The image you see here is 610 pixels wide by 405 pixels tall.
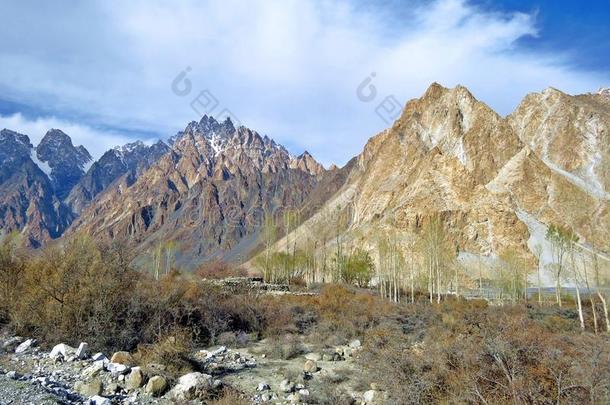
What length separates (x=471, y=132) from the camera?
5113 inches

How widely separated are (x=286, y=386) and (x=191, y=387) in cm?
291

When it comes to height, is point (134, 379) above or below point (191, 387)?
above

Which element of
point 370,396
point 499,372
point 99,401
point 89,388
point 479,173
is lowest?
point 370,396

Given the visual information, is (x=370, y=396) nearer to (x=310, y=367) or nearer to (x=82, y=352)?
(x=310, y=367)

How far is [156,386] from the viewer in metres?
10.8

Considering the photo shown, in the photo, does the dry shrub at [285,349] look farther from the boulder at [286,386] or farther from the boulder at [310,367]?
the boulder at [286,386]

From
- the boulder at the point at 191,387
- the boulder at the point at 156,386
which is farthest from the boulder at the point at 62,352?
the boulder at the point at 191,387

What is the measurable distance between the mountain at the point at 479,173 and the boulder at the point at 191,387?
7464 centimetres

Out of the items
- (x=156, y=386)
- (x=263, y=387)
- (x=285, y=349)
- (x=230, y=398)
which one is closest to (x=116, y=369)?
(x=156, y=386)

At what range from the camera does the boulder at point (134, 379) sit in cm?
1083

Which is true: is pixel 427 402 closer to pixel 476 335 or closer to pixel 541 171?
pixel 476 335

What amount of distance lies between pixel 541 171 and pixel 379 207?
41844 mm

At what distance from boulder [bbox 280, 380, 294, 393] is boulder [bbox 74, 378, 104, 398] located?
4651 millimetres

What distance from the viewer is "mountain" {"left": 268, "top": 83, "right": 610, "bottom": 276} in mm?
102812
